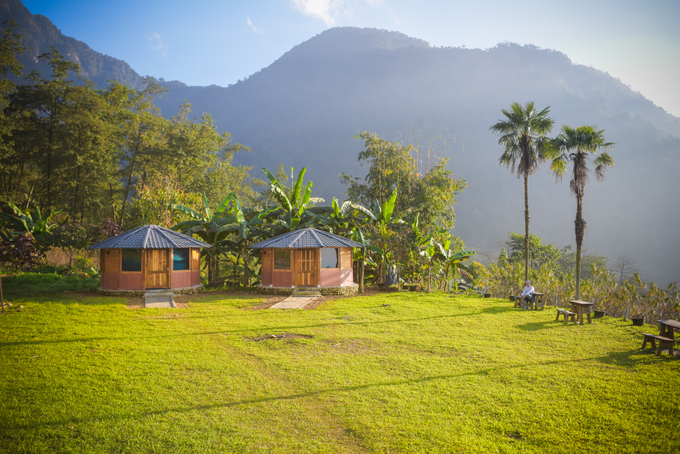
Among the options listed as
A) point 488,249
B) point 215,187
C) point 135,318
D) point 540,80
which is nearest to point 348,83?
point 540,80

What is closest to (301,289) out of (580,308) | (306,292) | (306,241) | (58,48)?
(306,292)

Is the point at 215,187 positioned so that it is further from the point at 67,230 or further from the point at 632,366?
the point at 632,366

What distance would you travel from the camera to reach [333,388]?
5848 mm

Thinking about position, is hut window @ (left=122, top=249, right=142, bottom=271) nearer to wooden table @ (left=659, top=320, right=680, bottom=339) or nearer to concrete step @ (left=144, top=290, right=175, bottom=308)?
concrete step @ (left=144, top=290, right=175, bottom=308)

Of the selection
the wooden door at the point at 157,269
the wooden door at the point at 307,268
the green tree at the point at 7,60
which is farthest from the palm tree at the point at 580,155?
the green tree at the point at 7,60

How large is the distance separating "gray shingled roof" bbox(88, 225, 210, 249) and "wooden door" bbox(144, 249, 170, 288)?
0.53 meters

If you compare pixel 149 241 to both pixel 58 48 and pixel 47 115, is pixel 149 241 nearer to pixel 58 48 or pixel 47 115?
pixel 47 115

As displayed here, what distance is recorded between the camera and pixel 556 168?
15.1m

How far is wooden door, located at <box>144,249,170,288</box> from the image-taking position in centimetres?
1600

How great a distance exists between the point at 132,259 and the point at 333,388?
13.5 metres

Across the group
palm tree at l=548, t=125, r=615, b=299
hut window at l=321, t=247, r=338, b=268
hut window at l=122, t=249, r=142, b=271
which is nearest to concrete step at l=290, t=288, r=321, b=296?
hut window at l=321, t=247, r=338, b=268

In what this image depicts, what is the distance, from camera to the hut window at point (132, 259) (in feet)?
51.8

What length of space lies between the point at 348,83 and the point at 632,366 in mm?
128552

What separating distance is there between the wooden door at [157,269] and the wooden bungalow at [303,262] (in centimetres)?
397
